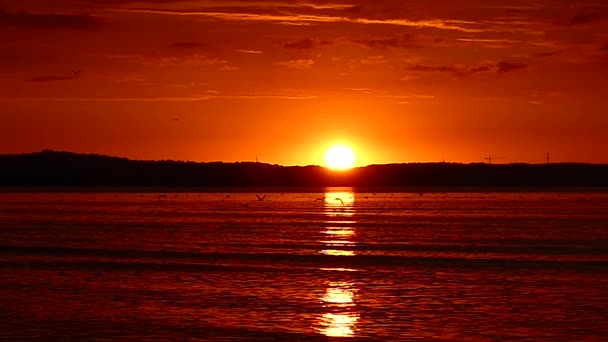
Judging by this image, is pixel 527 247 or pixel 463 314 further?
pixel 527 247

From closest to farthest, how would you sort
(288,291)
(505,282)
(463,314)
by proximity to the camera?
1. (463,314)
2. (288,291)
3. (505,282)

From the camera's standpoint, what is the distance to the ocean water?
25.5 m

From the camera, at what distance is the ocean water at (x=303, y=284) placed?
25.5 metres

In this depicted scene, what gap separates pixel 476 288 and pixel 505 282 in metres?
2.11

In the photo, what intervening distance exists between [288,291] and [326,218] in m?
48.9

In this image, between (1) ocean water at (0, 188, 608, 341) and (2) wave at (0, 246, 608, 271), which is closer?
(1) ocean water at (0, 188, 608, 341)

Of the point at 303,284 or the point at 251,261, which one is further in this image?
the point at 251,261

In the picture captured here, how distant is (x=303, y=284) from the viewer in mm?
34062

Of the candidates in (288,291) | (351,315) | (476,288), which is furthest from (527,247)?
(351,315)

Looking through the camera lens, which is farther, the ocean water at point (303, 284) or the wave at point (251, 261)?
the wave at point (251, 261)

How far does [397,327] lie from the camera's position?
83.9 feet

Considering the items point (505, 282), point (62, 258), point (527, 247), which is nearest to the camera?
point (505, 282)

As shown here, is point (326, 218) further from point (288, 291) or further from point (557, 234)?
point (288, 291)

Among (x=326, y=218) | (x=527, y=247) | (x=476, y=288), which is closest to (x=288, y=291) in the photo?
(x=476, y=288)
